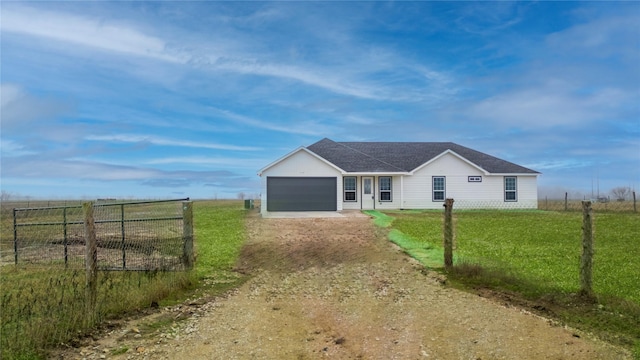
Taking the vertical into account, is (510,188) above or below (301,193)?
above

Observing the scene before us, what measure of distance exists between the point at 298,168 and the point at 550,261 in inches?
700

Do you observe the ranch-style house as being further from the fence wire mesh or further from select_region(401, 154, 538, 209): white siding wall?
the fence wire mesh

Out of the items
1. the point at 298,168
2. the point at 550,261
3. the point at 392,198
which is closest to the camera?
the point at 550,261

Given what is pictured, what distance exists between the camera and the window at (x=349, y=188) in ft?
97.4

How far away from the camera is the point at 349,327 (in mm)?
6434

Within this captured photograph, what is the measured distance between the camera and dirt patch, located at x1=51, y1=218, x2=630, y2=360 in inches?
217

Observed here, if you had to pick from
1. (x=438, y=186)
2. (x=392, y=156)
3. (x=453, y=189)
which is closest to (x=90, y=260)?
(x=438, y=186)

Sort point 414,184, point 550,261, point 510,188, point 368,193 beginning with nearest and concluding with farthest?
point 550,261 < point 368,193 < point 414,184 < point 510,188

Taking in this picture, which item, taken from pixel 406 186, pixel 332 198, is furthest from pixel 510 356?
pixel 406 186

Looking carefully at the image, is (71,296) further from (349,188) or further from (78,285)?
(349,188)

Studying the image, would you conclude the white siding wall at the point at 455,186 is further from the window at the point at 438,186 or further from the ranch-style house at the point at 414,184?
the window at the point at 438,186

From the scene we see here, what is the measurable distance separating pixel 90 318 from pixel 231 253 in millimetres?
6387

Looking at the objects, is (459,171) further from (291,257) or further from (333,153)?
(291,257)

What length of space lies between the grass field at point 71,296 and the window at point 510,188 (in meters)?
23.6
